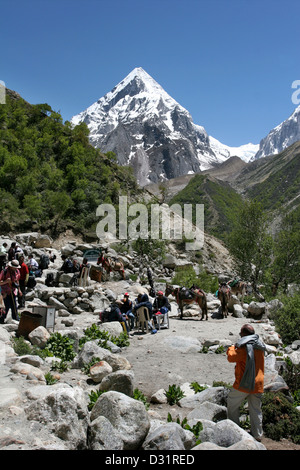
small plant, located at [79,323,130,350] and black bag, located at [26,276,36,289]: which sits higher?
black bag, located at [26,276,36,289]

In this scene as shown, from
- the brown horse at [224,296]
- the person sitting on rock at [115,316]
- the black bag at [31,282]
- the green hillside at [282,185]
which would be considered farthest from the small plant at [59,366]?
the green hillside at [282,185]

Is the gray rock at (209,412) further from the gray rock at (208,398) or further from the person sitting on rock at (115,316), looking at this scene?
the person sitting on rock at (115,316)

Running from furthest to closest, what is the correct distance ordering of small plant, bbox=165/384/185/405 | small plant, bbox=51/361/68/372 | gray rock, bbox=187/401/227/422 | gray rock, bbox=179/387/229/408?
small plant, bbox=51/361/68/372
small plant, bbox=165/384/185/405
gray rock, bbox=179/387/229/408
gray rock, bbox=187/401/227/422

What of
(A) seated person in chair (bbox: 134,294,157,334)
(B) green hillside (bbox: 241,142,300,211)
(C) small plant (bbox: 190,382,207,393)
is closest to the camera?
(C) small plant (bbox: 190,382,207,393)

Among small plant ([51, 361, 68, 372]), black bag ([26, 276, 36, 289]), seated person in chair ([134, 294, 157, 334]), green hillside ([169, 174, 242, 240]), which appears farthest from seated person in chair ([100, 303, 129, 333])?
green hillside ([169, 174, 242, 240])

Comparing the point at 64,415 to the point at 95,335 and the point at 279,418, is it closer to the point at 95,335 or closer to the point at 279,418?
the point at 279,418

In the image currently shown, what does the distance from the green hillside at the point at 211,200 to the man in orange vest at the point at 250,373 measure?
9749cm

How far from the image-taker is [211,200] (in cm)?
13162

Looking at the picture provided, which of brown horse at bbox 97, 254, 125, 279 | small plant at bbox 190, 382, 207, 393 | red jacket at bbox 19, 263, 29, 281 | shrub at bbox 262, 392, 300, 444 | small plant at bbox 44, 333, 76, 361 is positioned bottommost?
shrub at bbox 262, 392, 300, 444

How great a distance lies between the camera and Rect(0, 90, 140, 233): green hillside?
98.8 feet

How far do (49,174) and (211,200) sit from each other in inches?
3977

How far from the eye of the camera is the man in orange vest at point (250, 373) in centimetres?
541

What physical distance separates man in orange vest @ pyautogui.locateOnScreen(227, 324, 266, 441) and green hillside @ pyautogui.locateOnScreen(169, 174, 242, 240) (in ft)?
320

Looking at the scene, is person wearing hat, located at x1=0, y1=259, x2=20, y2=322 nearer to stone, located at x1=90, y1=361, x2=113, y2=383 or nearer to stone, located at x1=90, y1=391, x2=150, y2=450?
stone, located at x1=90, y1=361, x2=113, y2=383
